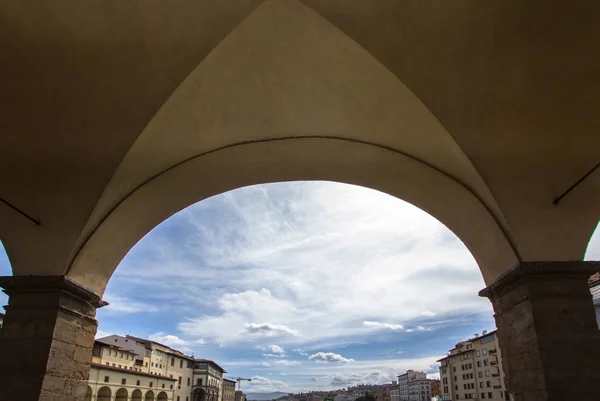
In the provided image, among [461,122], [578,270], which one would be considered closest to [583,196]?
[578,270]

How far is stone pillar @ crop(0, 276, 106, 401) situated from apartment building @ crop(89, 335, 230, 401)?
2343cm

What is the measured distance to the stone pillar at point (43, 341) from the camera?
16.8 feet

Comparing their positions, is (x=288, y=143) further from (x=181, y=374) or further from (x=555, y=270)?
(x=181, y=374)

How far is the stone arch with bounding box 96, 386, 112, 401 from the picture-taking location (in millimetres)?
34537

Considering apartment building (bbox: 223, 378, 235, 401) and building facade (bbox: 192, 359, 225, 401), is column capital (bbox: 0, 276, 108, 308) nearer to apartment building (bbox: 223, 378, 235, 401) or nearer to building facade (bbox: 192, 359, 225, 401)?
building facade (bbox: 192, 359, 225, 401)

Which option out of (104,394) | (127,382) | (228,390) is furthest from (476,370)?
(228,390)

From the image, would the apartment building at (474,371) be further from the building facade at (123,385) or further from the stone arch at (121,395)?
the stone arch at (121,395)

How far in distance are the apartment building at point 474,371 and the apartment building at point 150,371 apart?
34.3 meters

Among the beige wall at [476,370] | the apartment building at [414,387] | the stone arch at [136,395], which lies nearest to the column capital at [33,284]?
the stone arch at [136,395]

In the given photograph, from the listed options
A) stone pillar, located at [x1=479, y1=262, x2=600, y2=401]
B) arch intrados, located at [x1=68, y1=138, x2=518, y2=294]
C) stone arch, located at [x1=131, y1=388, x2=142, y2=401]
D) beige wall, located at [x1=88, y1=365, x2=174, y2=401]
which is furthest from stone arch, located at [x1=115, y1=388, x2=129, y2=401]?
stone pillar, located at [x1=479, y1=262, x2=600, y2=401]

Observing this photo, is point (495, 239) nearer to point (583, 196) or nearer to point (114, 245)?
point (583, 196)

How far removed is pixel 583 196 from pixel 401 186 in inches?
99.3

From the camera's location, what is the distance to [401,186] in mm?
7129

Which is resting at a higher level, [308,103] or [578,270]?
[308,103]
